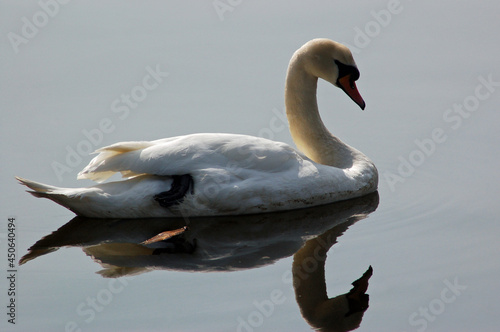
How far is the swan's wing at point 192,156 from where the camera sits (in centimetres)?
898

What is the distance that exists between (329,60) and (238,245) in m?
2.90

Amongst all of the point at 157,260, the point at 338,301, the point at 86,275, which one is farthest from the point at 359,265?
the point at 86,275

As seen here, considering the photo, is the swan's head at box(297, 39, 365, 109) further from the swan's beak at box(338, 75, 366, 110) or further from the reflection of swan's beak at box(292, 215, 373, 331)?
the reflection of swan's beak at box(292, 215, 373, 331)

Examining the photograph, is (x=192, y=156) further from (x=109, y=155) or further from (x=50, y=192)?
(x=50, y=192)

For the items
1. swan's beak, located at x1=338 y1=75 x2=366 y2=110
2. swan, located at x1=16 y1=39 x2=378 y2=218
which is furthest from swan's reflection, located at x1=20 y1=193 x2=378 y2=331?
swan's beak, located at x1=338 y1=75 x2=366 y2=110

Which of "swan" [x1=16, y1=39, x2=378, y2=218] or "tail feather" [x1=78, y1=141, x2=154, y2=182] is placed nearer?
"swan" [x1=16, y1=39, x2=378, y2=218]

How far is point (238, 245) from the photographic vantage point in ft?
28.0

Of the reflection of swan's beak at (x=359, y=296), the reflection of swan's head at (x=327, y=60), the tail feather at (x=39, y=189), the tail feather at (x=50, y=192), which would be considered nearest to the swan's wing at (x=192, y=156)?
the tail feather at (x=50, y=192)

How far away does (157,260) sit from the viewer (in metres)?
8.18

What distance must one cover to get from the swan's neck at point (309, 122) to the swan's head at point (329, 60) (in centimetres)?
12

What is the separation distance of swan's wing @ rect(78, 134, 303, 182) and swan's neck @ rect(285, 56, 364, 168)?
1.18 m

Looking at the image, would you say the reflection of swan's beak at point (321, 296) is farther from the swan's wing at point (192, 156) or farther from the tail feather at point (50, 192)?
the tail feather at point (50, 192)

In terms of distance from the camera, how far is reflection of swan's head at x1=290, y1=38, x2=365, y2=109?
1030cm

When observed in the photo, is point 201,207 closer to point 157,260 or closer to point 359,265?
point 157,260
